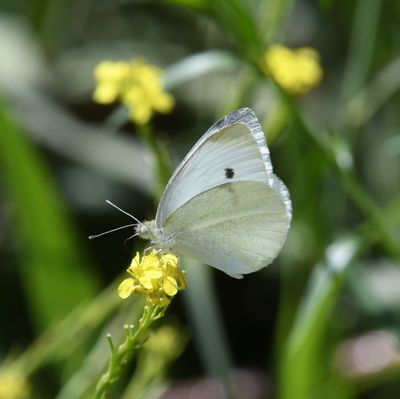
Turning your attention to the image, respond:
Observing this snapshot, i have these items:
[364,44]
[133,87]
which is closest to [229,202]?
[133,87]

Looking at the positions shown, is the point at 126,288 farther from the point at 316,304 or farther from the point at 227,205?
the point at 316,304

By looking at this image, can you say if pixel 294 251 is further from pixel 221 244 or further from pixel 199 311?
pixel 221 244

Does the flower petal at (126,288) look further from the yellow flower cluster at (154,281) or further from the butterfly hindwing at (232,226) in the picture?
the butterfly hindwing at (232,226)

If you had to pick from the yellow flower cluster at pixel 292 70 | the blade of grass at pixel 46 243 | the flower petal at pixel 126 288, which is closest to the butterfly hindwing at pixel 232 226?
the flower petal at pixel 126 288

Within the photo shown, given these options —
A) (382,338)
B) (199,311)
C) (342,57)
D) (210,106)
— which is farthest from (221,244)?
(342,57)

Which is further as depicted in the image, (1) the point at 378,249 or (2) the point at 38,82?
(2) the point at 38,82
